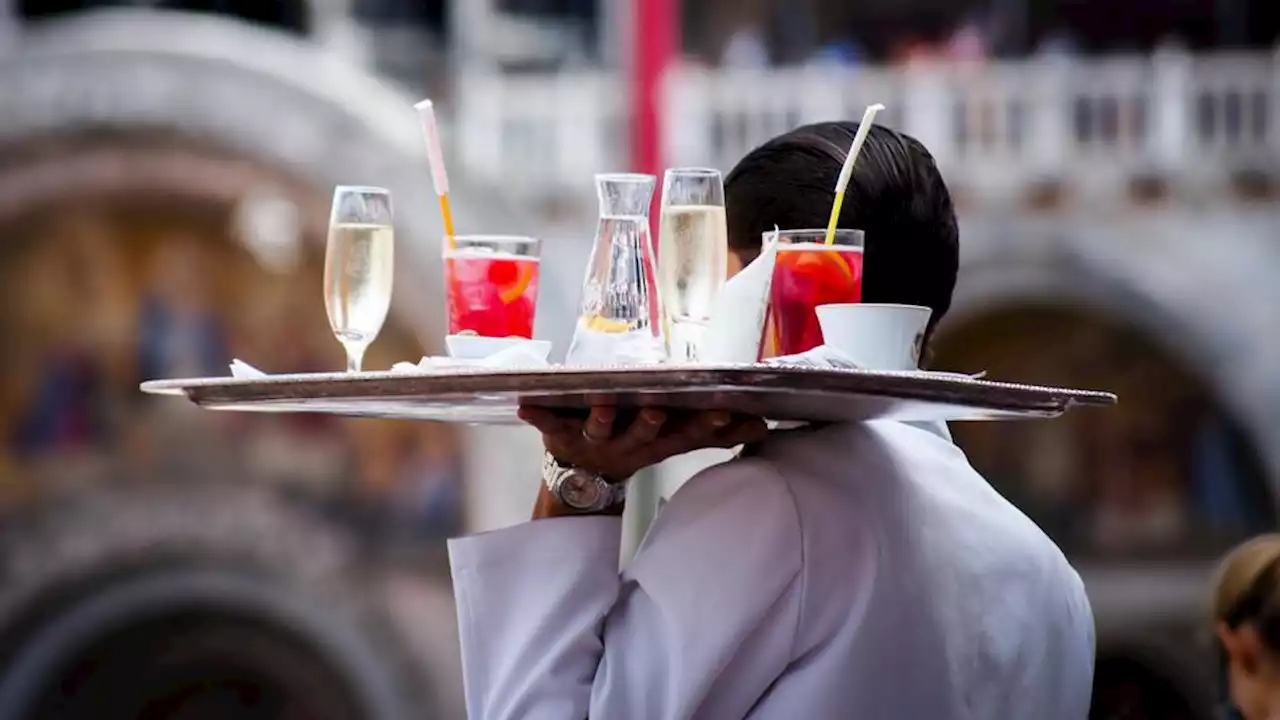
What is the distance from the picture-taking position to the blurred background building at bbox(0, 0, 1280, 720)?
Result: 933cm

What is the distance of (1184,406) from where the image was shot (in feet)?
35.3

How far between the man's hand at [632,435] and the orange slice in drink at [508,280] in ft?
0.74

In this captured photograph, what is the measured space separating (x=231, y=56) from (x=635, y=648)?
806cm

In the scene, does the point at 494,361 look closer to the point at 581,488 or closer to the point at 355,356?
the point at 581,488

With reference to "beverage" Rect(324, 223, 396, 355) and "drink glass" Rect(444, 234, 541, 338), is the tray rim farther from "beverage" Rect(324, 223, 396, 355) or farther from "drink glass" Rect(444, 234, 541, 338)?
"beverage" Rect(324, 223, 396, 355)

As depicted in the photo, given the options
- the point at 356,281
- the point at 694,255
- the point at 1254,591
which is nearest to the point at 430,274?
the point at 1254,591

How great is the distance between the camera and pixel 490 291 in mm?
1745

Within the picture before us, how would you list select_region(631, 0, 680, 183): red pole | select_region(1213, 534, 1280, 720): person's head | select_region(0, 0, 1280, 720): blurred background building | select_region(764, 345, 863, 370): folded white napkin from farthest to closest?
select_region(0, 0, 1280, 720): blurred background building, select_region(631, 0, 680, 183): red pole, select_region(1213, 534, 1280, 720): person's head, select_region(764, 345, 863, 370): folded white napkin

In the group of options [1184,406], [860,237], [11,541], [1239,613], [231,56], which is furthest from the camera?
[1184,406]

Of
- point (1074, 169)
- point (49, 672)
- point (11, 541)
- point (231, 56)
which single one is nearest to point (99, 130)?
point (231, 56)

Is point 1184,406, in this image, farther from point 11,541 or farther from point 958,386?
point 958,386

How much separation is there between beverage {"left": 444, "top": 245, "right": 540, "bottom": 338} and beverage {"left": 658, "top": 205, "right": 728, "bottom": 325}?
0.50 ft

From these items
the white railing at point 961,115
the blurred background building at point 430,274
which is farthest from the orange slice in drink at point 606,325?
the white railing at point 961,115

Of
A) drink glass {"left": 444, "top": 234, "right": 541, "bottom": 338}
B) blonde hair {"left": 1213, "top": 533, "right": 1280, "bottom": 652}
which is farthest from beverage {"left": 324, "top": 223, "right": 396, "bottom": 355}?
blonde hair {"left": 1213, "top": 533, "right": 1280, "bottom": 652}
